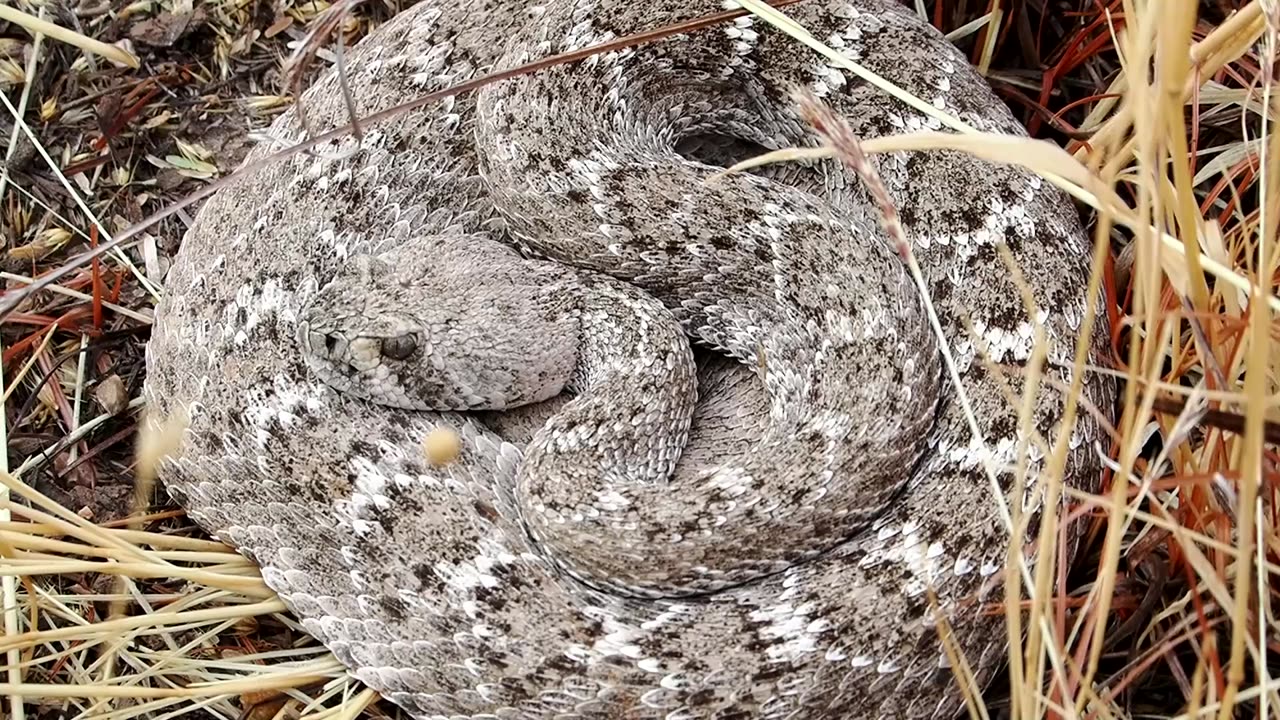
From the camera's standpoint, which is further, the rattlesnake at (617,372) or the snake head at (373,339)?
the snake head at (373,339)

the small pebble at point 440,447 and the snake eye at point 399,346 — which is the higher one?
the snake eye at point 399,346

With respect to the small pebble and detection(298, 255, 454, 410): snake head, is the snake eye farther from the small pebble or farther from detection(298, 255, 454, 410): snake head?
the small pebble

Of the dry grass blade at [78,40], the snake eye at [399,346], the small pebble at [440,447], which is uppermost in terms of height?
the dry grass blade at [78,40]

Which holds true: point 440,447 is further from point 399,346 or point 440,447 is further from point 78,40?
A: point 78,40

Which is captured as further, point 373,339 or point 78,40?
point 373,339

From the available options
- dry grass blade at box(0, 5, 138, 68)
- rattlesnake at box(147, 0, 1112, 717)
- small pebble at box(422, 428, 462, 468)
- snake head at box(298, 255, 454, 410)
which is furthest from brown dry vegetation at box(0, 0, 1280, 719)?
small pebble at box(422, 428, 462, 468)

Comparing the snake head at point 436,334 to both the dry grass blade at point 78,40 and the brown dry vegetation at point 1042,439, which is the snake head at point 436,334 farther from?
the dry grass blade at point 78,40

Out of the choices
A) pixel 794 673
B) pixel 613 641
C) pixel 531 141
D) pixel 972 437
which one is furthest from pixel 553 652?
pixel 531 141

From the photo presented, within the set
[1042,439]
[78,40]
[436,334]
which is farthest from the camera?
[436,334]

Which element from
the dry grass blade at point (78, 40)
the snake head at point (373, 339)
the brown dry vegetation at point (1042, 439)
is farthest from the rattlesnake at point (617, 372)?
the dry grass blade at point (78, 40)

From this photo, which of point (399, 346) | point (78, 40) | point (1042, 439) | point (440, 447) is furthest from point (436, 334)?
point (1042, 439)
